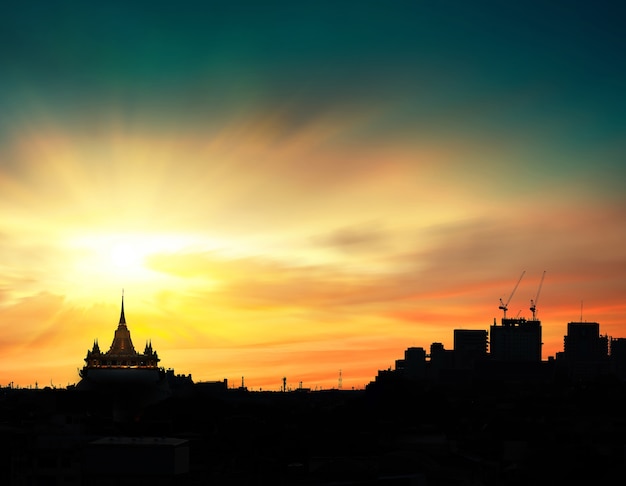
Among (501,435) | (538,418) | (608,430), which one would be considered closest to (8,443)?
(501,435)

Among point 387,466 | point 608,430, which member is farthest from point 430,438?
point 387,466

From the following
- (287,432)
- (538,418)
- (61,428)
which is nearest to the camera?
(61,428)

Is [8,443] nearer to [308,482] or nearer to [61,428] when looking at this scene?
[61,428]

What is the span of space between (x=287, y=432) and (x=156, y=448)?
65.0 m

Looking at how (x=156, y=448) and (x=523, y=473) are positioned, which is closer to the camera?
(x=156, y=448)

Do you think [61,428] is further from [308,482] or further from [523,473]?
[523,473]

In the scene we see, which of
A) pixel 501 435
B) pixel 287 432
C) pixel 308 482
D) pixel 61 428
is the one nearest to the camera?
pixel 308 482

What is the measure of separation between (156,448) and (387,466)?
21.8 meters

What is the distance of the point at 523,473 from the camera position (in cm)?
10756

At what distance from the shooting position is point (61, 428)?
124625 millimetres

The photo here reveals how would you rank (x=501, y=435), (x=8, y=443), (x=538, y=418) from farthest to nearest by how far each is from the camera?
1. (x=538, y=418)
2. (x=501, y=435)
3. (x=8, y=443)

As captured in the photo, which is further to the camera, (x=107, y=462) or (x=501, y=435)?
(x=501, y=435)

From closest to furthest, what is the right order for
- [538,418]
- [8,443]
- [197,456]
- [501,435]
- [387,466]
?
1. [387,466]
2. [8,443]
3. [197,456]
4. [501,435]
5. [538,418]

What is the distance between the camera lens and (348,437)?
154m
